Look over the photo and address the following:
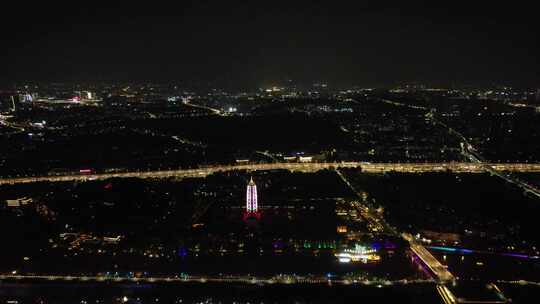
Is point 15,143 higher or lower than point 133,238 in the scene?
higher

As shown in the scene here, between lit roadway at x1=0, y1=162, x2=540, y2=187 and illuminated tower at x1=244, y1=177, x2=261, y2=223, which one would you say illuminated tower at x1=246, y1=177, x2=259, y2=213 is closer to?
illuminated tower at x1=244, y1=177, x2=261, y2=223

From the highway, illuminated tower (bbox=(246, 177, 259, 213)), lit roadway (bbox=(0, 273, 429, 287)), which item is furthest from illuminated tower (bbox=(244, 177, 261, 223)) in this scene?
the highway

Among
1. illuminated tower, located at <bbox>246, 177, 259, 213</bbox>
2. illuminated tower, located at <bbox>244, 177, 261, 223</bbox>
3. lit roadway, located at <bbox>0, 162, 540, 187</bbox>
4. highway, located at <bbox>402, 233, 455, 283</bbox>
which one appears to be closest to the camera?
highway, located at <bbox>402, 233, 455, 283</bbox>

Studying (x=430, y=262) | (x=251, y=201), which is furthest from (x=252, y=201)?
(x=430, y=262)

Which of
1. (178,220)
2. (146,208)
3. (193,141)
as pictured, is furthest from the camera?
(193,141)

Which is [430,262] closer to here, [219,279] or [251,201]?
[219,279]

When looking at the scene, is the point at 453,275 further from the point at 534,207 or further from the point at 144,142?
the point at 144,142

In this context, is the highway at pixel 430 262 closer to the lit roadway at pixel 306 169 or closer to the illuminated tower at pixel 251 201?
Answer: the illuminated tower at pixel 251 201

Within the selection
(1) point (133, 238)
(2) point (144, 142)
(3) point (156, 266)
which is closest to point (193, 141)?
(2) point (144, 142)
